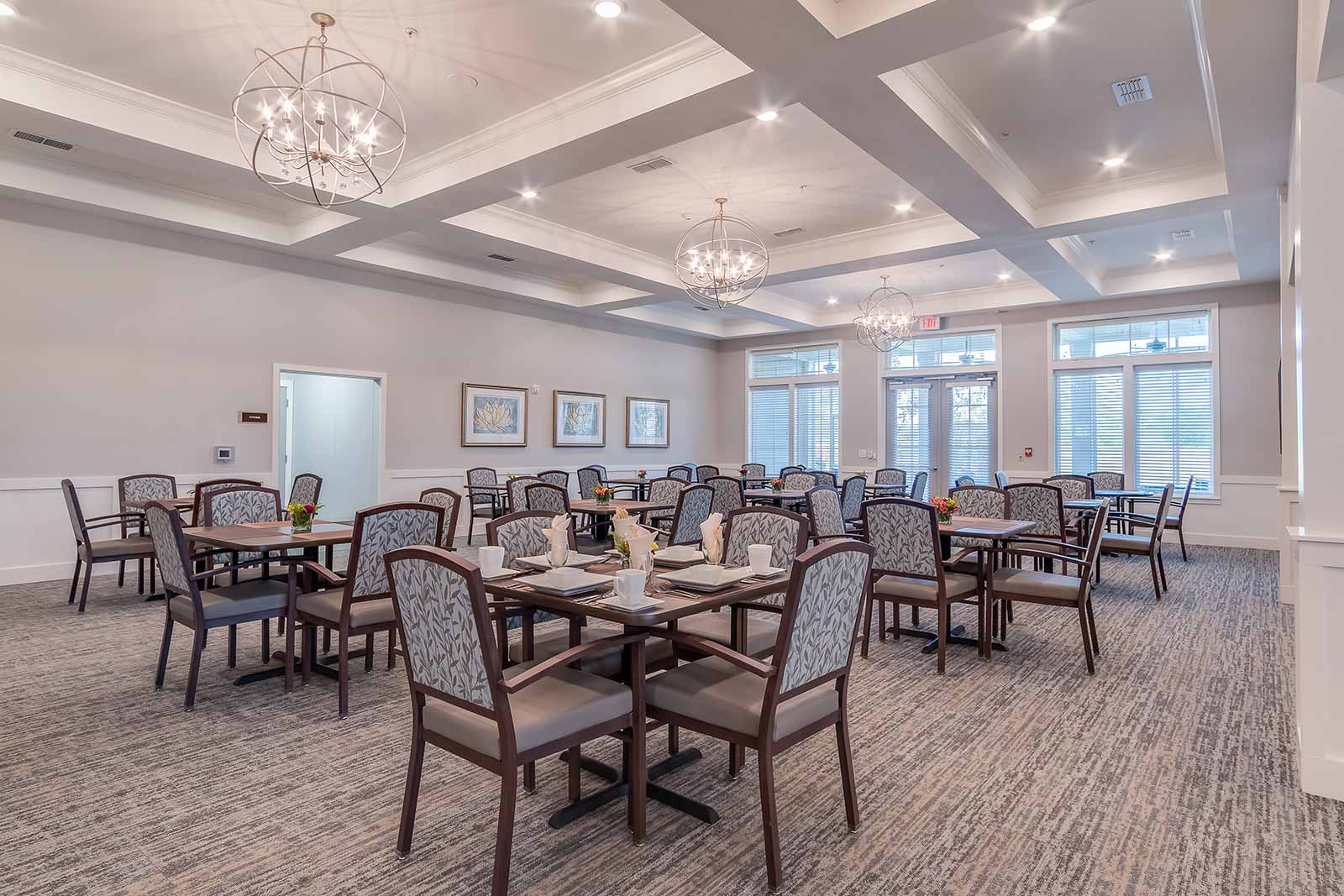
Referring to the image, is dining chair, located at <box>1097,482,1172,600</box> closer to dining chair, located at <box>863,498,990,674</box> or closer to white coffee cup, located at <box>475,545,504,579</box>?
dining chair, located at <box>863,498,990,674</box>

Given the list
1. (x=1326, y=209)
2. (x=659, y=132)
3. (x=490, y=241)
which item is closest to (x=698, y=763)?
(x=1326, y=209)

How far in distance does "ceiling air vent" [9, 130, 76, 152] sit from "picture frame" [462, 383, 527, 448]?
4414 millimetres

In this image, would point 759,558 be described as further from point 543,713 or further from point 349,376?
point 349,376

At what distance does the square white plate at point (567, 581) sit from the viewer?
2.46m

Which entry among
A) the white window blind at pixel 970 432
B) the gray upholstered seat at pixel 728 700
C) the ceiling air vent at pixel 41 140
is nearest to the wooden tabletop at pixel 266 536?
the gray upholstered seat at pixel 728 700

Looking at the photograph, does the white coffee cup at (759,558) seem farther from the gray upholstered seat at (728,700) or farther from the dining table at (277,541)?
the dining table at (277,541)

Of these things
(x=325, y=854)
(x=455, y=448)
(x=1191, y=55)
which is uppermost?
(x=1191, y=55)

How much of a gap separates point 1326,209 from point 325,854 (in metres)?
4.10

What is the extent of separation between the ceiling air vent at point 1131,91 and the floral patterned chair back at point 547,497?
178 inches

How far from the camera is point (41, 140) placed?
5.40 m

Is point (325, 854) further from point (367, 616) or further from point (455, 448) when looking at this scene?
point (455, 448)

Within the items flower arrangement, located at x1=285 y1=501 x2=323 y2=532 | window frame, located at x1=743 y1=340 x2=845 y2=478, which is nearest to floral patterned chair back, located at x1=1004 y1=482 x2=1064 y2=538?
flower arrangement, located at x1=285 y1=501 x2=323 y2=532

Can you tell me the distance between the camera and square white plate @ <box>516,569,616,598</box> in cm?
246

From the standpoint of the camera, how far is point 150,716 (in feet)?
11.0
